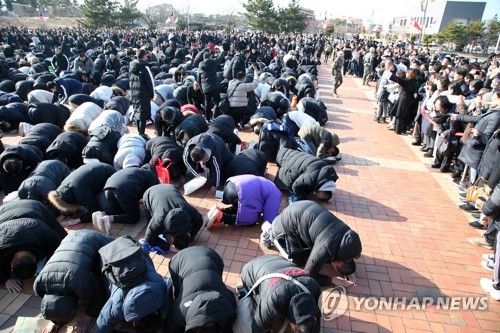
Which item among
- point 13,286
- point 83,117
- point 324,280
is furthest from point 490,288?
point 83,117

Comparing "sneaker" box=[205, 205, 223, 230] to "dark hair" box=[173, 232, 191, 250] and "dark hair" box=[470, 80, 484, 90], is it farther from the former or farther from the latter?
"dark hair" box=[470, 80, 484, 90]

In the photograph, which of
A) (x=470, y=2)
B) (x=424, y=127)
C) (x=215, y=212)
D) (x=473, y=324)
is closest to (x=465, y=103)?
(x=424, y=127)

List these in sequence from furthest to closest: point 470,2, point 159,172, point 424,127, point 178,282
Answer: point 470,2 < point 424,127 < point 159,172 < point 178,282

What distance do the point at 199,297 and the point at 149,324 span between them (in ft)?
2.06

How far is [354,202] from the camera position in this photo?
5473mm

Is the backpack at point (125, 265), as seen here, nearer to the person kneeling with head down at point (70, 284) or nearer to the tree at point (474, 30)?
the person kneeling with head down at point (70, 284)

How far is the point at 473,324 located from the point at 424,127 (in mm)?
5247

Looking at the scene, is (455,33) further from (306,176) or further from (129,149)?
(129,149)

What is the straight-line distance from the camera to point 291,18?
35750 mm

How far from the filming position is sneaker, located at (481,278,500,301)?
3.65 metres

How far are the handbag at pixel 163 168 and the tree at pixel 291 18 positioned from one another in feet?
113

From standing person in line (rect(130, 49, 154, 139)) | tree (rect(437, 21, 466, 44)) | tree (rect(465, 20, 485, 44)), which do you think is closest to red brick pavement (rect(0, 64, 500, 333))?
standing person in line (rect(130, 49, 154, 139))

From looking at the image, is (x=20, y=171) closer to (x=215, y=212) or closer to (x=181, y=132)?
(x=181, y=132)

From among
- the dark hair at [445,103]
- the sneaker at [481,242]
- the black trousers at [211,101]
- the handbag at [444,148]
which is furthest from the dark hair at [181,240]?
the dark hair at [445,103]
